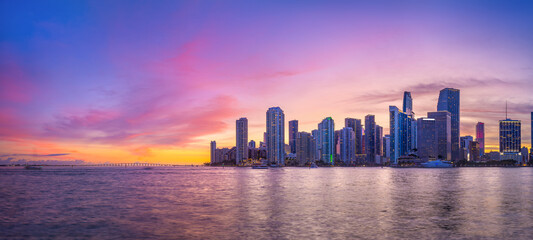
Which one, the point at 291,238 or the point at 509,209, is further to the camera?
the point at 509,209

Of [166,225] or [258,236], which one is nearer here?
[258,236]

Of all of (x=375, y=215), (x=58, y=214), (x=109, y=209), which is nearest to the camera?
Answer: (x=375, y=215)

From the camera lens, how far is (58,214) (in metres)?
46.6

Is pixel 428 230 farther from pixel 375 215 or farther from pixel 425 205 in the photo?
pixel 425 205

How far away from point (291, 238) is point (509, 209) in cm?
3452

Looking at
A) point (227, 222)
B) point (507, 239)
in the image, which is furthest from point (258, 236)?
point (507, 239)

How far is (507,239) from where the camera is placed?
29891 millimetres

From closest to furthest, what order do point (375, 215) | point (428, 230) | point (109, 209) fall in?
1. point (428, 230)
2. point (375, 215)
3. point (109, 209)

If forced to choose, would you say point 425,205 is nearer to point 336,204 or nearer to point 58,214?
point 336,204

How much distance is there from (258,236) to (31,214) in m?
32.7

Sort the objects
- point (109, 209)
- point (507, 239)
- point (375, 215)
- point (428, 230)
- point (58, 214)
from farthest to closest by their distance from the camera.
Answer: point (109, 209) < point (58, 214) < point (375, 215) < point (428, 230) < point (507, 239)

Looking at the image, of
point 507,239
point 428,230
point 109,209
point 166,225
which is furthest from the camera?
point 109,209

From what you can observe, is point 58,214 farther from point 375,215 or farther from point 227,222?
point 375,215

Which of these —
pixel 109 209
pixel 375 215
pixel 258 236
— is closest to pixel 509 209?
pixel 375 215
